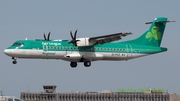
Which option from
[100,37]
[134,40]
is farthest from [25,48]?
[134,40]

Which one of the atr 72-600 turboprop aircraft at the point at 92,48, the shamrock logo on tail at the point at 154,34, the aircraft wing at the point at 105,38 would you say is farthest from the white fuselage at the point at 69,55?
the shamrock logo on tail at the point at 154,34

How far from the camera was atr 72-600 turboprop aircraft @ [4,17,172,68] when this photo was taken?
75569 mm

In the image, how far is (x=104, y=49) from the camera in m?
80.4

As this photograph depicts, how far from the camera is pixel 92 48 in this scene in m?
79.9

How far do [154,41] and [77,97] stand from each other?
90.8 metres

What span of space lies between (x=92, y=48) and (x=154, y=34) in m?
10.5

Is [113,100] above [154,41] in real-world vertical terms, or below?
below

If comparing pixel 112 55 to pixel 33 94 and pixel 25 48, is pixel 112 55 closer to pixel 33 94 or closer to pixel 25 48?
pixel 25 48

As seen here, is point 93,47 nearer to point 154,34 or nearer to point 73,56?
point 73,56

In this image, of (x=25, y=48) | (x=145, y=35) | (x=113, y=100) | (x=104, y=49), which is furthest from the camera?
(x=113, y=100)

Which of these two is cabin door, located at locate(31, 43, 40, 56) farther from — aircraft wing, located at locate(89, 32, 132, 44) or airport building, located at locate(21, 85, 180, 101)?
airport building, located at locate(21, 85, 180, 101)

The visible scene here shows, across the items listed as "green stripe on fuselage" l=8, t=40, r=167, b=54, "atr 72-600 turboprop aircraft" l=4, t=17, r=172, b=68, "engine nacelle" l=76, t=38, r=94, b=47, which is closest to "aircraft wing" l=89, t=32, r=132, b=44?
"atr 72-600 turboprop aircraft" l=4, t=17, r=172, b=68

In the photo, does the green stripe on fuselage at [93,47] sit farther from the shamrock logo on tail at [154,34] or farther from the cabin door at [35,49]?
the shamrock logo on tail at [154,34]

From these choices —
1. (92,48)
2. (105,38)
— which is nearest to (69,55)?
(92,48)
